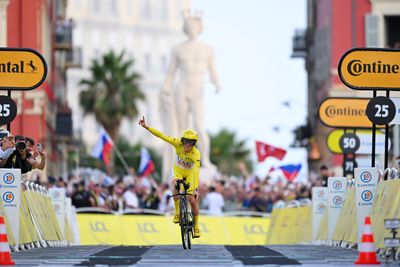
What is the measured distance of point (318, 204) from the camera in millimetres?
30984

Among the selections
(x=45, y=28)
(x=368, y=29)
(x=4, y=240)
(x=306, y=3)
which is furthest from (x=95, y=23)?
(x=4, y=240)

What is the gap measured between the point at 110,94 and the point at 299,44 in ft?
96.2

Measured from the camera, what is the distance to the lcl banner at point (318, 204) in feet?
101

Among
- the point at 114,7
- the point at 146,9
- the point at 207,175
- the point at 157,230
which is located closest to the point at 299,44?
the point at 207,175

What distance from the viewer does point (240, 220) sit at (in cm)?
3788

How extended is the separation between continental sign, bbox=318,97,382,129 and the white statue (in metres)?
26.0

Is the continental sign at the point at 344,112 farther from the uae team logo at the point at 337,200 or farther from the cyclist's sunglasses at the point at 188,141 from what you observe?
the cyclist's sunglasses at the point at 188,141

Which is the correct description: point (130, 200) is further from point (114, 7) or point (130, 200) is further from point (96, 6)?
point (114, 7)

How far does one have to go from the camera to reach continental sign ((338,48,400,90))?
82.2ft

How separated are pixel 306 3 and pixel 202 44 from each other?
24.5 m

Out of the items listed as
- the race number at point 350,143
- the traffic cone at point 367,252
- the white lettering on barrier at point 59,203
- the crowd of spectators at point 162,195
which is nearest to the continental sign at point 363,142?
the race number at point 350,143

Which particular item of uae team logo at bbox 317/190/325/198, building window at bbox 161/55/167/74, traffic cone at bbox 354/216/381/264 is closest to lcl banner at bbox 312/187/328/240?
uae team logo at bbox 317/190/325/198

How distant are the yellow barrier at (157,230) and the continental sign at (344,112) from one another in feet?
15.9

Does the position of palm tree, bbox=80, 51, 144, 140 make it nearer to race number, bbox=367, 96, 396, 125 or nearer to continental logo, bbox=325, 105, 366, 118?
continental logo, bbox=325, 105, 366, 118
